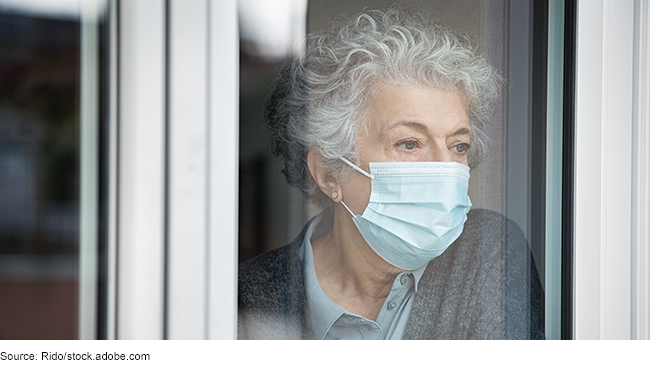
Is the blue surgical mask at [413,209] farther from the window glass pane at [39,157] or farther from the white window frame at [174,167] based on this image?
the window glass pane at [39,157]

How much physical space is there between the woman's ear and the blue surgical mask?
42mm

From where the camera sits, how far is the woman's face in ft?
3.61

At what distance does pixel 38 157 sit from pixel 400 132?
0.77 metres

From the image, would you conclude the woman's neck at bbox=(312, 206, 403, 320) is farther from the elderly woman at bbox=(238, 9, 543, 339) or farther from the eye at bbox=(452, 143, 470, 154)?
the eye at bbox=(452, 143, 470, 154)

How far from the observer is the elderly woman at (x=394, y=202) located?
1069 millimetres

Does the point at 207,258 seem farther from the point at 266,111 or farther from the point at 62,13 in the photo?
the point at 62,13

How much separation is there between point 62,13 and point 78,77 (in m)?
0.12

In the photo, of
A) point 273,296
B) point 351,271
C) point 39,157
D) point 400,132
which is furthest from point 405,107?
point 39,157

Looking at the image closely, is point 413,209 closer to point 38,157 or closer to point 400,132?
point 400,132

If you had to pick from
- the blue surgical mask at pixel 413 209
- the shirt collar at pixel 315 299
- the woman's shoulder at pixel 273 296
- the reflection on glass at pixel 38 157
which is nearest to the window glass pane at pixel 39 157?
the reflection on glass at pixel 38 157

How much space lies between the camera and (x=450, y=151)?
1113 millimetres

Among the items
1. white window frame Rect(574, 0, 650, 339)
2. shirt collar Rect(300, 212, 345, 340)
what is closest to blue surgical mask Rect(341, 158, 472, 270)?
shirt collar Rect(300, 212, 345, 340)

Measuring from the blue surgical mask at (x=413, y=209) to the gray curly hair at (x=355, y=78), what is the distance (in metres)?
0.08

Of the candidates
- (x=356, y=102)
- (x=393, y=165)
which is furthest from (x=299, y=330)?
(x=356, y=102)
